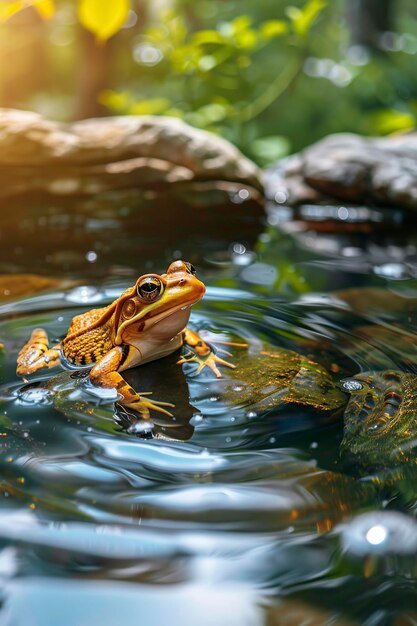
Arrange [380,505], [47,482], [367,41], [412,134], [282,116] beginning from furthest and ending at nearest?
1. [367,41]
2. [282,116]
3. [412,134]
4. [47,482]
5. [380,505]

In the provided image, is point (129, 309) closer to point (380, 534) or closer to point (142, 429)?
point (142, 429)

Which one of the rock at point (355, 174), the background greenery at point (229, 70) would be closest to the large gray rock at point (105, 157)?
the rock at point (355, 174)

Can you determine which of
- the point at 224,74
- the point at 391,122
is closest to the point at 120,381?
the point at 224,74

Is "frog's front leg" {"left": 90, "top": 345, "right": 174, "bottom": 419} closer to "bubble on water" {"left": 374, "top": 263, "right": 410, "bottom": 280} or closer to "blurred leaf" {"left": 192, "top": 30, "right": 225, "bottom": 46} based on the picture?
"bubble on water" {"left": 374, "top": 263, "right": 410, "bottom": 280}

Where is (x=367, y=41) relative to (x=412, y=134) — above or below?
above

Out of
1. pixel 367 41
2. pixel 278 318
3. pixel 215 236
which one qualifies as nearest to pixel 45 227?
pixel 215 236

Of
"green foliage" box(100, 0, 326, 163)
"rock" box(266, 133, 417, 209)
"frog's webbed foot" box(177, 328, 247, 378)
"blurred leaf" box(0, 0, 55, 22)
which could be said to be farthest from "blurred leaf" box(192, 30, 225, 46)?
"blurred leaf" box(0, 0, 55, 22)

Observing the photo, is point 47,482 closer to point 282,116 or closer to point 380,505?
point 380,505

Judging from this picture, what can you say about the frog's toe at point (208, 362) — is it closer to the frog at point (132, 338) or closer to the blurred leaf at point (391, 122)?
the frog at point (132, 338)
